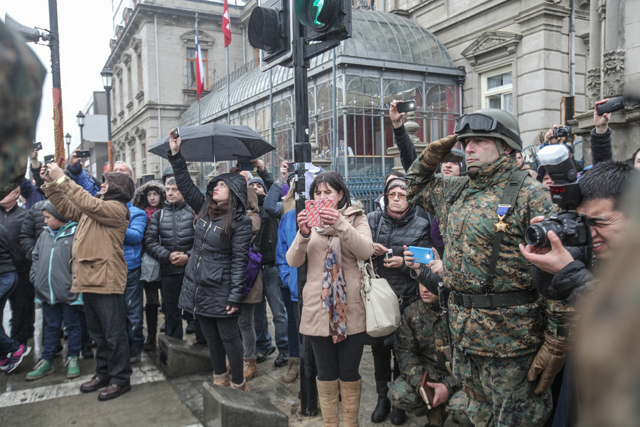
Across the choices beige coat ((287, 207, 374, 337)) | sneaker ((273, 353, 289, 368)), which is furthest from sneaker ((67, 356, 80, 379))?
beige coat ((287, 207, 374, 337))

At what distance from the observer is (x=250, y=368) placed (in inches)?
195

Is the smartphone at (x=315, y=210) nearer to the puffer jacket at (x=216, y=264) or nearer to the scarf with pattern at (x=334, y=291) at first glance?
the scarf with pattern at (x=334, y=291)

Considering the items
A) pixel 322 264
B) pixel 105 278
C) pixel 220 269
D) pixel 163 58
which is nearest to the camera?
pixel 322 264

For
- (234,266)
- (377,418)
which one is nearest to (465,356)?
(377,418)

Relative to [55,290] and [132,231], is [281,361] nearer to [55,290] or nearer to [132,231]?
[132,231]

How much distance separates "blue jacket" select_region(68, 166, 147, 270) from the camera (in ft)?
18.1

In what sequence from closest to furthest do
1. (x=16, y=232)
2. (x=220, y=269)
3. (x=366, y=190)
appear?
1. (x=220, y=269)
2. (x=16, y=232)
3. (x=366, y=190)

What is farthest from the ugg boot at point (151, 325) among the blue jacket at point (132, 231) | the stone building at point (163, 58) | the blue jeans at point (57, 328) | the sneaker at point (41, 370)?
the stone building at point (163, 58)

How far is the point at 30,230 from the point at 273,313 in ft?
10.4

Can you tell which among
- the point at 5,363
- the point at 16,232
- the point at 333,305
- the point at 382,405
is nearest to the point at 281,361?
the point at 382,405

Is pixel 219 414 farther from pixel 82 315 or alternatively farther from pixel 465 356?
pixel 82 315

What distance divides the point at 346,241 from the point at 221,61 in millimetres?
31623

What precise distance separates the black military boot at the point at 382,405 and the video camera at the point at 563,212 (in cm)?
241

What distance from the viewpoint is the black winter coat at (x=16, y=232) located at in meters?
5.90
